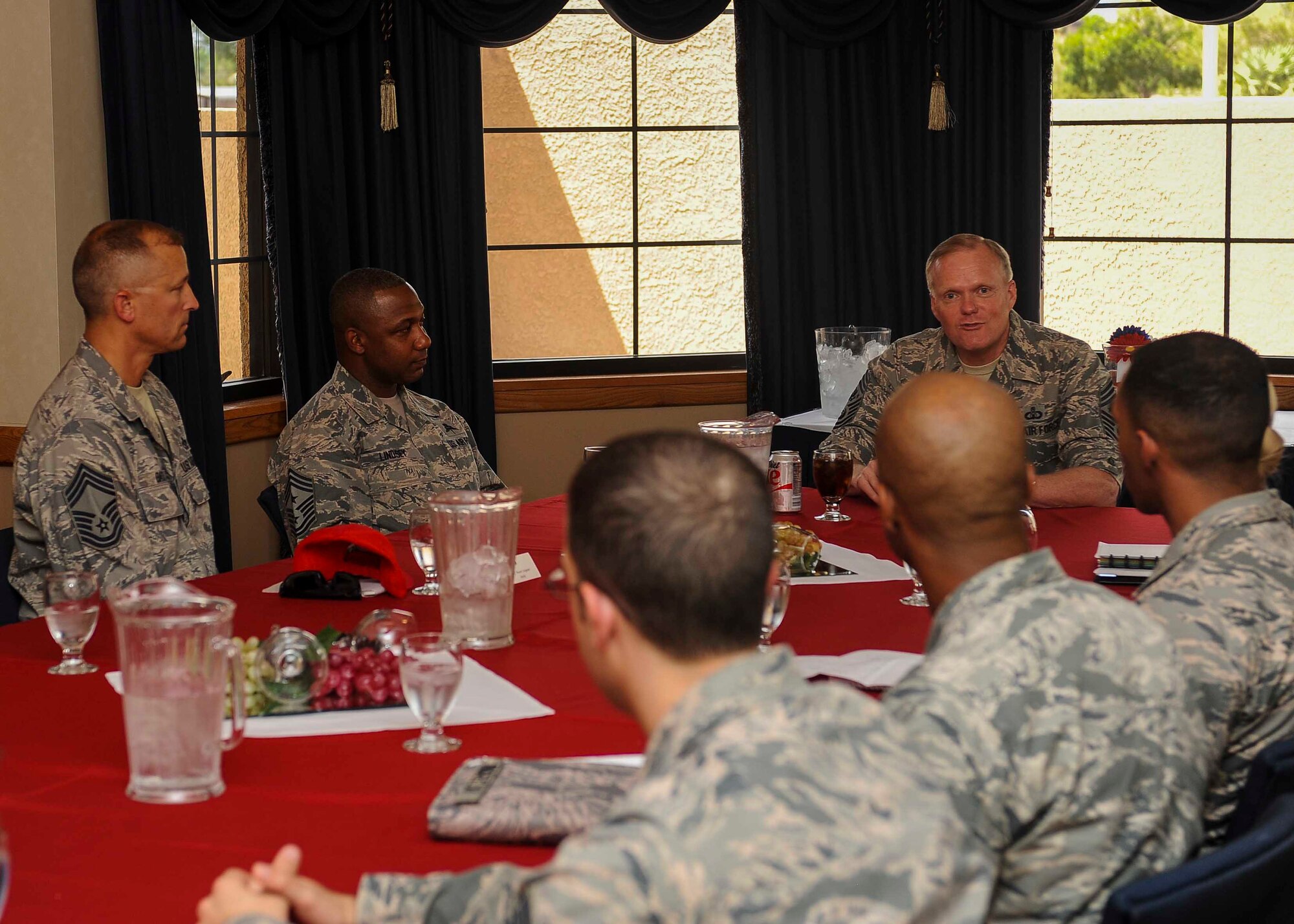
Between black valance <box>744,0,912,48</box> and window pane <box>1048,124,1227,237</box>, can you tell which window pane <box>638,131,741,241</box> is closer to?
black valance <box>744,0,912,48</box>

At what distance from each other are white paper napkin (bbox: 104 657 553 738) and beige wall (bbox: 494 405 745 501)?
338cm

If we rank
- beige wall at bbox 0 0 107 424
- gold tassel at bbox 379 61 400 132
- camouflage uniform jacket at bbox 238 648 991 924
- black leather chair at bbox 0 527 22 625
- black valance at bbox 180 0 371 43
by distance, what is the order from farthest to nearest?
gold tassel at bbox 379 61 400 132 < black valance at bbox 180 0 371 43 < beige wall at bbox 0 0 107 424 < black leather chair at bbox 0 527 22 625 < camouflage uniform jacket at bbox 238 648 991 924

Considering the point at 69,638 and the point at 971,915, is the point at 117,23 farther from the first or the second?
the point at 971,915

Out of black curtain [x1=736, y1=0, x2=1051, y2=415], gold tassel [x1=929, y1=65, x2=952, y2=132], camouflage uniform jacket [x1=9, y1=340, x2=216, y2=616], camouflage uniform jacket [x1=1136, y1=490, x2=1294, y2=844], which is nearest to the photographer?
camouflage uniform jacket [x1=1136, y1=490, x2=1294, y2=844]

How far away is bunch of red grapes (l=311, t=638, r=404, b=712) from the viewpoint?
173 centimetres

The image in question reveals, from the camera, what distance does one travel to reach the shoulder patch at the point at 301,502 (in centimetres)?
325

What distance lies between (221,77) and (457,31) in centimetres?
79

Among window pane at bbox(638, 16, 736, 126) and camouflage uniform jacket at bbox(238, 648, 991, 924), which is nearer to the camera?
camouflage uniform jacket at bbox(238, 648, 991, 924)

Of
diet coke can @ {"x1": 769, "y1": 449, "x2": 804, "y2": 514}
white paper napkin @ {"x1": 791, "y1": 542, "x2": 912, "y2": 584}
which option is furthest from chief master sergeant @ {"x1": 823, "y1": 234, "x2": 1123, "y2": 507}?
white paper napkin @ {"x1": 791, "y1": 542, "x2": 912, "y2": 584}

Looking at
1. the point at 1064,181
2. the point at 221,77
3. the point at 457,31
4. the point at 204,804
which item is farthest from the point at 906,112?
the point at 204,804

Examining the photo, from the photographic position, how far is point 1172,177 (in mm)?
5180

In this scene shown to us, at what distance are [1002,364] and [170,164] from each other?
2.45m

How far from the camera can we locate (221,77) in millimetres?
4703

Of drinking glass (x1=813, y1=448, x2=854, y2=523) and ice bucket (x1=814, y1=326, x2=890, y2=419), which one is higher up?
ice bucket (x1=814, y1=326, x2=890, y2=419)
